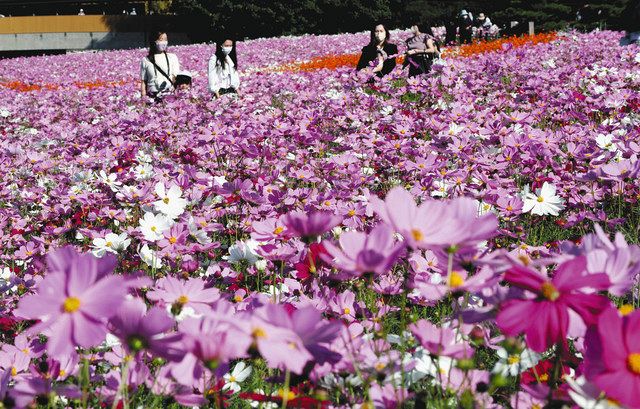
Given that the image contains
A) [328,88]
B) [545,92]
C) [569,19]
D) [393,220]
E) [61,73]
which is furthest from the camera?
[569,19]

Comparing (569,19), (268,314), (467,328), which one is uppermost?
(569,19)

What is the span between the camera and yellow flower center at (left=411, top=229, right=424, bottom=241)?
888mm

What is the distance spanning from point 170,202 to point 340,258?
5.23 feet

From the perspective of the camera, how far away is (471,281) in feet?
2.91

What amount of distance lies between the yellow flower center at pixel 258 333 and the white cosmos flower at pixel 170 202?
154 centimetres

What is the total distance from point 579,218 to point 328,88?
580 cm

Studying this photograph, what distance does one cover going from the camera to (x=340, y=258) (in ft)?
2.96

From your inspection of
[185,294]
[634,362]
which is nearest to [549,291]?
[634,362]

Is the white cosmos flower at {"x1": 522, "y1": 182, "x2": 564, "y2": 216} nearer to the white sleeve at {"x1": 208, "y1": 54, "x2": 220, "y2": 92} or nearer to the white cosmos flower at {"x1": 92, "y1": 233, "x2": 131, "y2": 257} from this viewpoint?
the white cosmos flower at {"x1": 92, "y1": 233, "x2": 131, "y2": 257}

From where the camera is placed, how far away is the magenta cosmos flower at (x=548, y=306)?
31.7 inches

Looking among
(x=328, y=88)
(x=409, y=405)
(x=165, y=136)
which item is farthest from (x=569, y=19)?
(x=409, y=405)

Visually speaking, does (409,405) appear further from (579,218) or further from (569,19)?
(569,19)

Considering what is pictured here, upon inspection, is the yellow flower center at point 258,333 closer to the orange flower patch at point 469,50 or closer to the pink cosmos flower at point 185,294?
the pink cosmos flower at point 185,294

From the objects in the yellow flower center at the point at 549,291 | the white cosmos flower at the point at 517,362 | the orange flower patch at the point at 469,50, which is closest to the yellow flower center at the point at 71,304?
the yellow flower center at the point at 549,291
